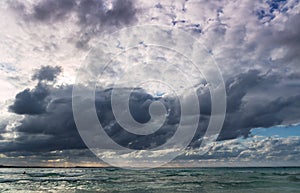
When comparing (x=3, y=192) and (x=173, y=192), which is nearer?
(x=173, y=192)

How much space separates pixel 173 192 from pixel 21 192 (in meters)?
21.2

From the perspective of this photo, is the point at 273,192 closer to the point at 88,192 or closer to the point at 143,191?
the point at 143,191

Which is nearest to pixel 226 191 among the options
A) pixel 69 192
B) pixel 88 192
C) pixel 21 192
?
pixel 88 192

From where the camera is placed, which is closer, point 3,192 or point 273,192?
point 273,192

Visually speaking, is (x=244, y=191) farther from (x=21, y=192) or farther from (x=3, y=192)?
(x=3, y=192)

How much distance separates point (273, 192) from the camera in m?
37.2

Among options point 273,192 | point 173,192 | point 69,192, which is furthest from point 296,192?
point 69,192

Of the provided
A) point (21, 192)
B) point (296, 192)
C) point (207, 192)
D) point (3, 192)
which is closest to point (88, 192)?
point (21, 192)

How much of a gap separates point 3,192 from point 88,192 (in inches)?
485

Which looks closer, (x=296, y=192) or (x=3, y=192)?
(x=296, y=192)

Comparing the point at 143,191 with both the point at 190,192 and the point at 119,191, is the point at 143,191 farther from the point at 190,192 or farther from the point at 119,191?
the point at 190,192

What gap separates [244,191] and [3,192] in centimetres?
3337

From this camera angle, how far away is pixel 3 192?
39719 mm

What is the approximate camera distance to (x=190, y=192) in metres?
37.3
